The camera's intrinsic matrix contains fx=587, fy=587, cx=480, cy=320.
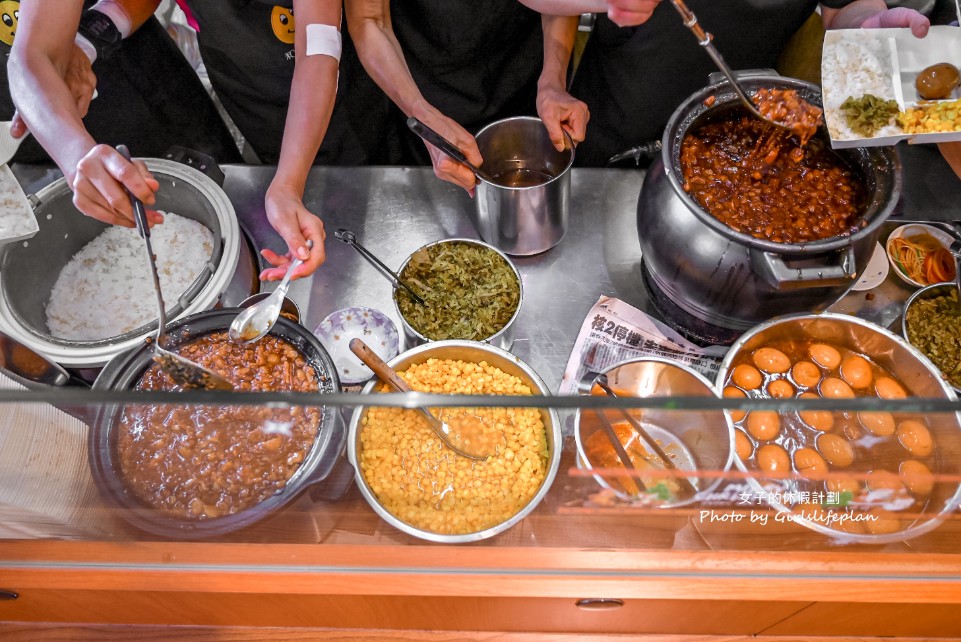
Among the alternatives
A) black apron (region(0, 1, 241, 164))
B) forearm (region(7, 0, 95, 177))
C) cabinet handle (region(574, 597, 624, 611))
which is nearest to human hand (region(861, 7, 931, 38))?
cabinet handle (region(574, 597, 624, 611))

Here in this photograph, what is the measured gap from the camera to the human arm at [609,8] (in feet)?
5.38

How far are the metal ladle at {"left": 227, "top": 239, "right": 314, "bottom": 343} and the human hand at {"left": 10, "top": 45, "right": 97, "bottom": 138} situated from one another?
3.38 feet

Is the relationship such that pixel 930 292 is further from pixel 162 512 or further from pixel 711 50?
pixel 162 512

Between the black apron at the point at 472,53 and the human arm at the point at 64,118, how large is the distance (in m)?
1.18

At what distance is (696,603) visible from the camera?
4.35 feet

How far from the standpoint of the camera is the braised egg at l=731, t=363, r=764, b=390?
1543 millimetres

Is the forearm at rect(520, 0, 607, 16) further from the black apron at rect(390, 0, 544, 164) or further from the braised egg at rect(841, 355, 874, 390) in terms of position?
the braised egg at rect(841, 355, 874, 390)

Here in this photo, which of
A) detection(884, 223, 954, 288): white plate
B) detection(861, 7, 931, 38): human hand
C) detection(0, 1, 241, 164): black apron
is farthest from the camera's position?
detection(0, 1, 241, 164): black apron

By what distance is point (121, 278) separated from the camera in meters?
2.00

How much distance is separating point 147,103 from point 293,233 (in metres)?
1.55

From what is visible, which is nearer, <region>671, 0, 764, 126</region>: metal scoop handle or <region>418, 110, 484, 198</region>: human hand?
<region>671, 0, 764, 126</region>: metal scoop handle

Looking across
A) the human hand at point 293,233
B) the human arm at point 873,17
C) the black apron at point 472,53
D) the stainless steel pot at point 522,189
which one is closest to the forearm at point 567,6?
the black apron at point 472,53

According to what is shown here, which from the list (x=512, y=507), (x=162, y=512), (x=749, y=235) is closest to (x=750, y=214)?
(x=749, y=235)

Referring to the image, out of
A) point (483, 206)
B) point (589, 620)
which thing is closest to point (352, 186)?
point (483, 206)
